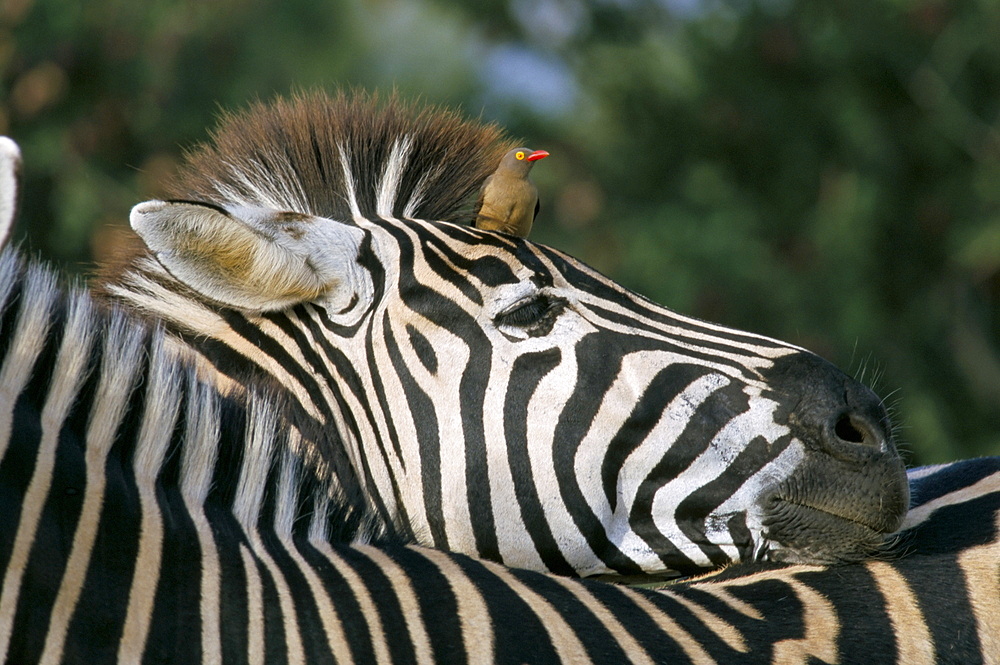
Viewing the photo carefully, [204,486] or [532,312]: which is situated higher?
[532,312]

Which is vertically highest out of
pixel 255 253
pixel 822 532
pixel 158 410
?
pixel 255 253

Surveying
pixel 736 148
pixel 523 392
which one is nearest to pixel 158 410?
pixel 523 392

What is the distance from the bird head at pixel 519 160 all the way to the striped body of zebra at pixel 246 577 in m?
1.45

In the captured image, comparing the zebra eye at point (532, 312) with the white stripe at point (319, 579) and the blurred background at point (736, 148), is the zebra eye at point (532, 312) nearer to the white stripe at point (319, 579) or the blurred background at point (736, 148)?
the white stripe at point (319, 579)

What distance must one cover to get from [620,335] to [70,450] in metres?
1.70

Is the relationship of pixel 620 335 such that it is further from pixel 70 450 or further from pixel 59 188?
pixel 59 188

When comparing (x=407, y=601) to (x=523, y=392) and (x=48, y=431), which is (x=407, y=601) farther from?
(x=523, y=392)

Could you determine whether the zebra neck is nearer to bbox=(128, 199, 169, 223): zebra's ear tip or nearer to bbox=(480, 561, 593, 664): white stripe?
bbox=(128, 199, 169, 223): zebra's ear tip

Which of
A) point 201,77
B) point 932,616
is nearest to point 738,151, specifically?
point 201,77

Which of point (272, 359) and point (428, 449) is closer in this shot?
point (428, 449)

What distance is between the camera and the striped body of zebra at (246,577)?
2.03 m

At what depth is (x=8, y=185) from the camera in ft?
5.90

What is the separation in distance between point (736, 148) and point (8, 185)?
14.5 meters

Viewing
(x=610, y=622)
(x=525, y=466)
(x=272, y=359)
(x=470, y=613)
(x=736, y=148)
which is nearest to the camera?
(x=470, y=613)
